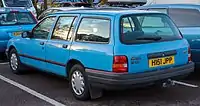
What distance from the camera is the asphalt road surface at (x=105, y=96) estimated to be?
17.5 feet

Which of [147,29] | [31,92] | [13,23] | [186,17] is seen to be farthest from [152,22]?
[13,23]

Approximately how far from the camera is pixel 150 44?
5027 mm

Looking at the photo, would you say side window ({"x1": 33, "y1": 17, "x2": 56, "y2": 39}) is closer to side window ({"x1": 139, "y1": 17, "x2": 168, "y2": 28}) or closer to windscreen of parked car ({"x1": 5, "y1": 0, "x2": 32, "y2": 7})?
side window ({"x1": 139, "y1": 17, "x2": 168, "y2": 28})

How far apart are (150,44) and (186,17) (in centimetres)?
231

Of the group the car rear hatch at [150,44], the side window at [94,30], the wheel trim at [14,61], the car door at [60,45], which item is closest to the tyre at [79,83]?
the car door at [60,45]

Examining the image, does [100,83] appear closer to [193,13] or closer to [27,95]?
[27,95]

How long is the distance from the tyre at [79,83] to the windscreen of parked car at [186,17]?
8.92 ft

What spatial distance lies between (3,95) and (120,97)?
2.00 m

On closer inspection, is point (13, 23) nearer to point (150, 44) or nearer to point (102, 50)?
point (102, 50)

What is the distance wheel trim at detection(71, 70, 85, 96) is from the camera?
210 inches

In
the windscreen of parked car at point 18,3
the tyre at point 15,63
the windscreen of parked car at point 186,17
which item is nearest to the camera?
the windscreen of parked car at point 186,17

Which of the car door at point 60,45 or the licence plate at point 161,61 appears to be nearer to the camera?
the licence plate at point 161,61

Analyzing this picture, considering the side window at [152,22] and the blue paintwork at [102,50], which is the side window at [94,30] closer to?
the blue paintwork at [102,50]

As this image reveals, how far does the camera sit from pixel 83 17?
5.53m
